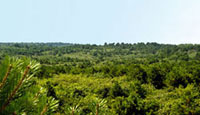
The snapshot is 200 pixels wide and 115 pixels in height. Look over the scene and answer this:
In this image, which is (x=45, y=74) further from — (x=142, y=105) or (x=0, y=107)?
(x=0, y=107)

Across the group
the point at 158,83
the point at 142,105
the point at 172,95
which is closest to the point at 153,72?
the point at 158,83

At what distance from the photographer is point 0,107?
4.85 feet

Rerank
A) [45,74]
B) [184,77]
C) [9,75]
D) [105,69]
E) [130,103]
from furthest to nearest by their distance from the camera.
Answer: [105,69], [45,74], [184,77], [130,103], [9,75]

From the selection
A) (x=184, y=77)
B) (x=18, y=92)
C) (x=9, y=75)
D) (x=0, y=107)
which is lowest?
(x=184, y=77)

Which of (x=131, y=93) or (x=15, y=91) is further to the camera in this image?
(x=131, y=93)

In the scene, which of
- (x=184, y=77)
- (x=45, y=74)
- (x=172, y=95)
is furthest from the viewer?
(x=45, y=74)

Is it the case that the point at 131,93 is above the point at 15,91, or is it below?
below

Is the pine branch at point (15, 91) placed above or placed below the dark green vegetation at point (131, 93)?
above

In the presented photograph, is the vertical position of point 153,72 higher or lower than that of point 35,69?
lower

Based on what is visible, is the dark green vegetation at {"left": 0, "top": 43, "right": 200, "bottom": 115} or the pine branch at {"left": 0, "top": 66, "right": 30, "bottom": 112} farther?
the dark green vegetation at {"left": 0, "top": 43, "right": 200, "bottom": 115}

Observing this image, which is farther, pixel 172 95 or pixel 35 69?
pixel 172 95

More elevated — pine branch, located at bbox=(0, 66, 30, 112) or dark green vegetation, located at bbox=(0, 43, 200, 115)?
pine branch, located at bbox=(0, 66, 30, 112)

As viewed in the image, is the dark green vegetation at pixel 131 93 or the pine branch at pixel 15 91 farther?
the dark green vegetation at pixel 131 93

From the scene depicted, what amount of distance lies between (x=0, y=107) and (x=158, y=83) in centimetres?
3226
